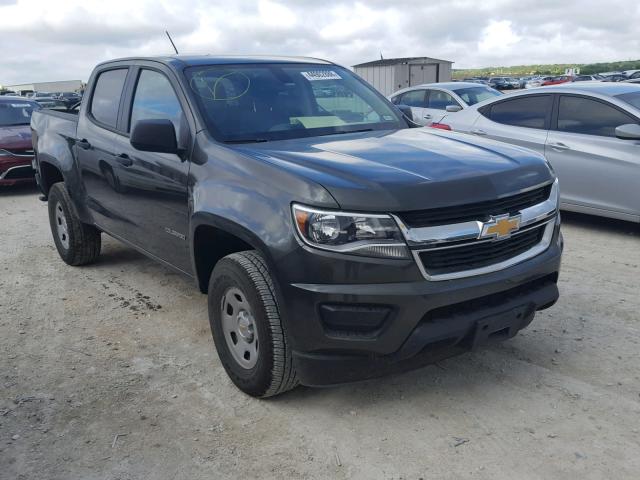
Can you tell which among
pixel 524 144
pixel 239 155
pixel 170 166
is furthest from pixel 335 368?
pixel 524 144

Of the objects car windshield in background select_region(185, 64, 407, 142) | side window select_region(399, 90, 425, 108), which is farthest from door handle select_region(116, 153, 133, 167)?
side window select_region(399, 90, 425, 108)

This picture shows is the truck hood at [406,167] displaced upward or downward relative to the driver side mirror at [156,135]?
downward

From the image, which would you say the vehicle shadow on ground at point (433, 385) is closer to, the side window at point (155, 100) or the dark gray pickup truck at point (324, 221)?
the dark gray pickup truck at point (324, 221)

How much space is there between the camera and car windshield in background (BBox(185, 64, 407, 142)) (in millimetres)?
3766

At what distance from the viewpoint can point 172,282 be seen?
18.1 ft

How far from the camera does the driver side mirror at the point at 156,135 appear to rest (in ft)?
11.8

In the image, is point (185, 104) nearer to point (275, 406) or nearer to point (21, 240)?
point (275, 406)

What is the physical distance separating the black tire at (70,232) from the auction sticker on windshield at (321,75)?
8.36 ft

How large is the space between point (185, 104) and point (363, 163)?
1.31m

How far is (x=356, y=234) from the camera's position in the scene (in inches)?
110

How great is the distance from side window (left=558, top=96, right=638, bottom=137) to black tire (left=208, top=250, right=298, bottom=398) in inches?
190

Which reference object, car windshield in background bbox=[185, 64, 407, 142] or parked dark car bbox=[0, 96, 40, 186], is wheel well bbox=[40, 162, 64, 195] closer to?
car windshield in background bbox=[185, 64, 407, 142]

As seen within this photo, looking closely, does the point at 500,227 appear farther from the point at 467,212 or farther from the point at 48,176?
the point at 48,176

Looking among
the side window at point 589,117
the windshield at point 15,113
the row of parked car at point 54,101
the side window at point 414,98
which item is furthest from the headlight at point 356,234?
the side window at point 414,98
